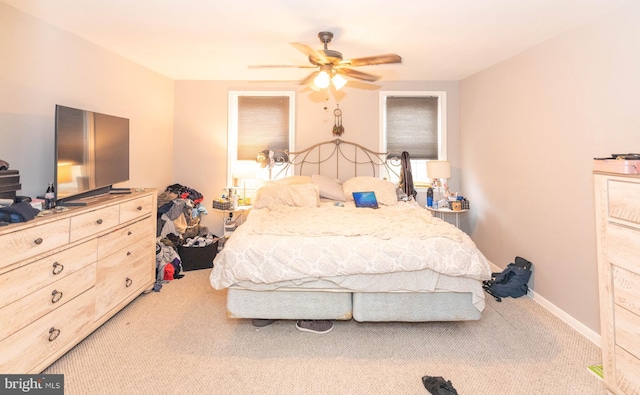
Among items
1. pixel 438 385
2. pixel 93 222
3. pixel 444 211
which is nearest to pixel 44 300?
pixel 93 222

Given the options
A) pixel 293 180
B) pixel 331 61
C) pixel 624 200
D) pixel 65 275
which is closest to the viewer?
pixel 624 200

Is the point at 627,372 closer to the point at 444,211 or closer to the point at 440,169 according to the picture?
the point at 444,211

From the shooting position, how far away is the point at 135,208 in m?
2.75

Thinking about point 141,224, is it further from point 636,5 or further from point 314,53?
point 636,5

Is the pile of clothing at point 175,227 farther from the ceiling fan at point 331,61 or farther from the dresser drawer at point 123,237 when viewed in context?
the ceiling fan at point 331,61

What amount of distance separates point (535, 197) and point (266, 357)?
9.48ft

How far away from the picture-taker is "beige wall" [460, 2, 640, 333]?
2.16 m

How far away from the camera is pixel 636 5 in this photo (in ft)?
6.68

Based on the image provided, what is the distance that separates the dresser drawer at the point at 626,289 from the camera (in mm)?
1543

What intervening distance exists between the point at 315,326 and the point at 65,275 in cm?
178

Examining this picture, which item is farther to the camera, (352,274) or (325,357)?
(352,274)

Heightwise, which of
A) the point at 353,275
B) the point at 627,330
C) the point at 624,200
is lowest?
the point at 627,330

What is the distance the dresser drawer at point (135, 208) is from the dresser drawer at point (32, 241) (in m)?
0.59

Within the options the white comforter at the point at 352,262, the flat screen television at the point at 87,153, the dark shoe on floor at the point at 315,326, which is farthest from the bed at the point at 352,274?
the flat screen television at the point at 87,153
